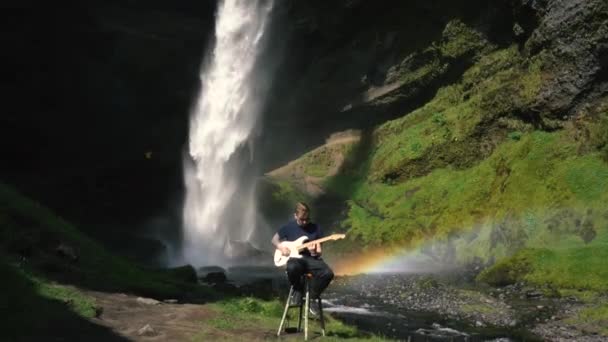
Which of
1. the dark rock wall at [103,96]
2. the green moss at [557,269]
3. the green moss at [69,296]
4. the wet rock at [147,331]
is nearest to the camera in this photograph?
the wet rock at [147,331]

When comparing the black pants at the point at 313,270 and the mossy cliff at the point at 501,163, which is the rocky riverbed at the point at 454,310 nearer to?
the mossy cliff at the point at 501,163

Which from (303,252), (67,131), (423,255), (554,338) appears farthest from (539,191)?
(67,131)

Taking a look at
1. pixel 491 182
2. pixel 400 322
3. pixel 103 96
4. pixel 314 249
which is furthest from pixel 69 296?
pixel 103 96

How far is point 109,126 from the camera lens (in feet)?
167

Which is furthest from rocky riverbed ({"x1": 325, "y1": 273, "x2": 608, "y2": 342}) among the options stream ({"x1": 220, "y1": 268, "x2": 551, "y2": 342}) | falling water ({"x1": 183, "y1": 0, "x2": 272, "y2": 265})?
falling water ({"x1": 183, "y1": 0, "x2": 272, "y2": 265})

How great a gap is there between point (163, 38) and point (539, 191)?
112 feet

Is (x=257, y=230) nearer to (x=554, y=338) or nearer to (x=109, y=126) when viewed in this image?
(x=109, y=126)

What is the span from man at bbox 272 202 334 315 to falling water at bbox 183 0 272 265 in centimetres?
2758

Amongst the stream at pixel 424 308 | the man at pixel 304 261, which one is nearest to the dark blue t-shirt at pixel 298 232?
the man at pixel 304 261

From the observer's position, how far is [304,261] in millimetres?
9039

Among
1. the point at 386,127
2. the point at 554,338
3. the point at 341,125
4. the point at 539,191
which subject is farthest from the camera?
the point at 341,125

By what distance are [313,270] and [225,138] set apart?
3635cm

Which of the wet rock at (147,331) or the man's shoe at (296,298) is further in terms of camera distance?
the man's shoe at (296,298)

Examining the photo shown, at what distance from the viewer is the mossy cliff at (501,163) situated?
24.8 metres
